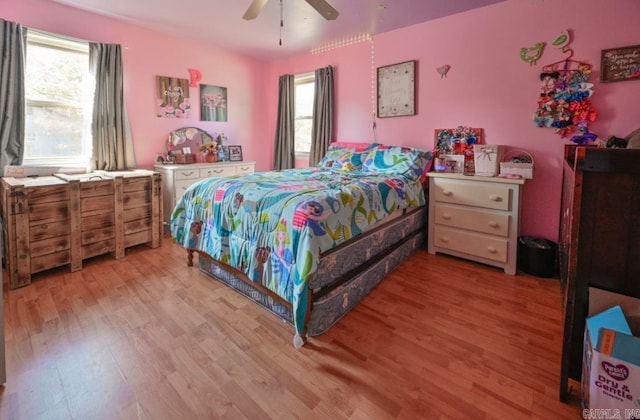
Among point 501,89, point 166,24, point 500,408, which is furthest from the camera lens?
point 166,24

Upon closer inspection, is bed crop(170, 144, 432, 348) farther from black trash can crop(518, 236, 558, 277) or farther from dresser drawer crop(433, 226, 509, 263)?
black trash can crop(518, 236, 558, 277)

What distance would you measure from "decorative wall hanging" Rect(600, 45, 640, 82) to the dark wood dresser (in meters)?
1.88

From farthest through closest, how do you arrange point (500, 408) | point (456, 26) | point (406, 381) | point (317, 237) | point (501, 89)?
1. point (456, 26)
2. point (501, 89)
3. point (317, 237)
4. point (406, 381)
5. point (500, 408)

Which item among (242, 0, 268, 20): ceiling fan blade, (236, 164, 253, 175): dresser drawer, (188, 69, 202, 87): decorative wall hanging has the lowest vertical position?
(236, 164, 253, 175): dresser drawer

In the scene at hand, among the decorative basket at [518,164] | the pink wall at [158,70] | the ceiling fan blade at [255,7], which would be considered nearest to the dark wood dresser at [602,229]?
the decorative basket at [518,164]

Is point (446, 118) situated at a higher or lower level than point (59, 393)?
higher

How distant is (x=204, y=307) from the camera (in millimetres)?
2072

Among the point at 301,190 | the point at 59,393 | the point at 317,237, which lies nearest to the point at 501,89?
the point at 301,190

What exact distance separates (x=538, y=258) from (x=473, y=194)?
0.71 metres

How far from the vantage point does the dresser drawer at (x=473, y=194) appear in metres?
2.57

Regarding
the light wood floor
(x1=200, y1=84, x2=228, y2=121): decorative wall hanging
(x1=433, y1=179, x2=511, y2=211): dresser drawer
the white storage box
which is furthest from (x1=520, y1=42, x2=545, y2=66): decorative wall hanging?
(x1=200, y1=84, x2=228, y2=121): decorative wall hanging

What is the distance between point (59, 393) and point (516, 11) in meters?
4.05

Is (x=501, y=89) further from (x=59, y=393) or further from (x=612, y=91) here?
(x=59, y=393)

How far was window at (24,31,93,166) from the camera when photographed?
9.48 ft
